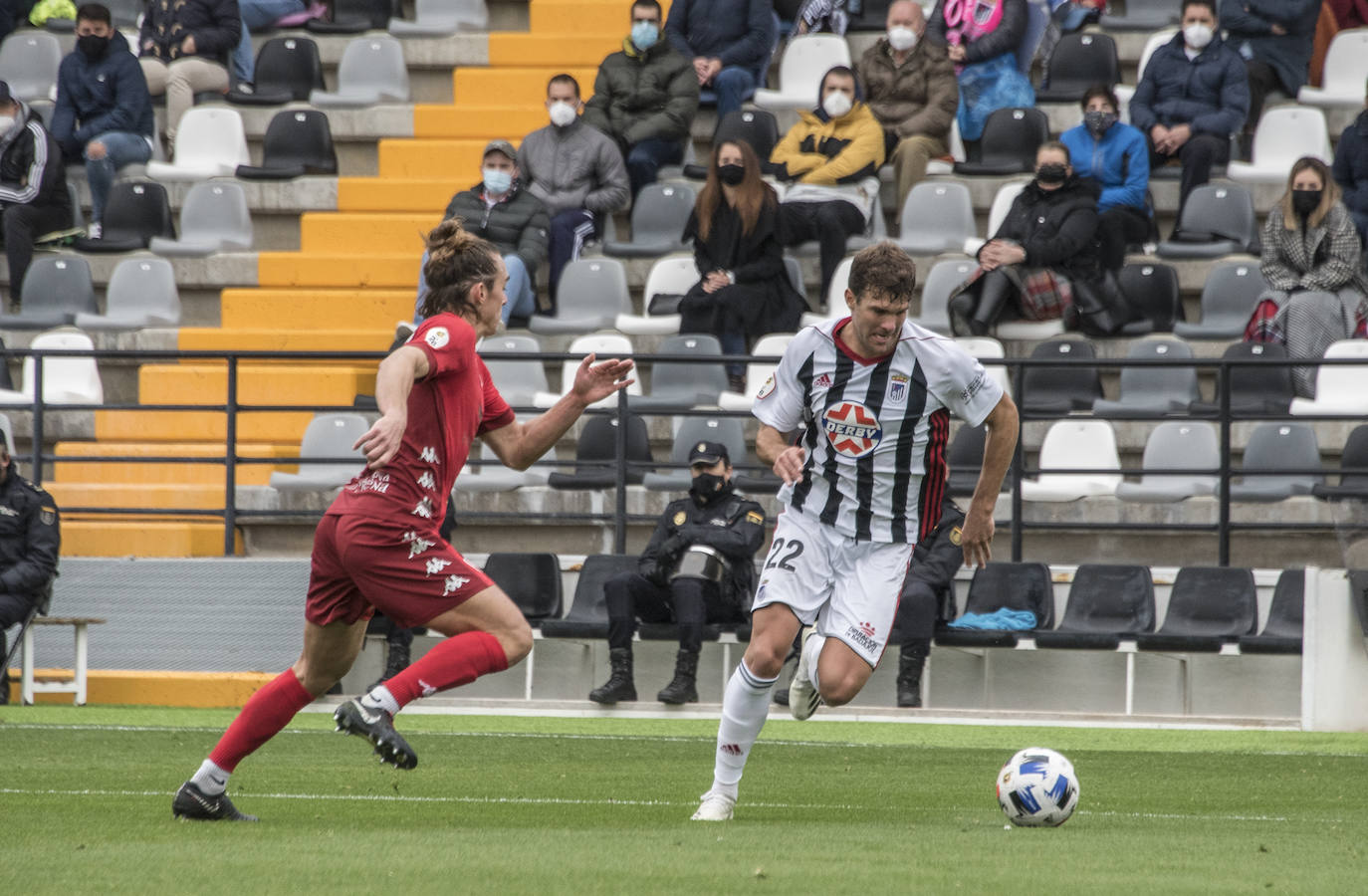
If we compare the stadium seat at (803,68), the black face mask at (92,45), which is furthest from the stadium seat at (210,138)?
the stadium seat at (803,68)

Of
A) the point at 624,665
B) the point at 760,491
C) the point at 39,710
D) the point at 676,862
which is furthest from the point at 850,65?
the point at 676,862

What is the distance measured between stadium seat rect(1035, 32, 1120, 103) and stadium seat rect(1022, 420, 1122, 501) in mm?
3999

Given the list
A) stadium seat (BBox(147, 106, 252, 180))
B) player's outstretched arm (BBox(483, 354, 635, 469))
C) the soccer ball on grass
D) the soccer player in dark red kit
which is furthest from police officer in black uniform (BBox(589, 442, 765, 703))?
stadium seat (BBox(147, 106, 252, 180))

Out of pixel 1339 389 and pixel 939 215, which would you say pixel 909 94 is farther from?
pixel 1339 389

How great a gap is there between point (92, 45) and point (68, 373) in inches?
126

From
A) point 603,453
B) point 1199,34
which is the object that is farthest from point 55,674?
point 1199,34

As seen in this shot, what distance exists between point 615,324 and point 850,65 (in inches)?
138

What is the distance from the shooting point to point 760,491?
45.2 feet

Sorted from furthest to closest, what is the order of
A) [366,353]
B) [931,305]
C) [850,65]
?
[850,65] < [931,305] < [366,353]

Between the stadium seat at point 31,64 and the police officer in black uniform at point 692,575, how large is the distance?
9.32 meters

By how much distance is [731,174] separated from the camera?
577 inches

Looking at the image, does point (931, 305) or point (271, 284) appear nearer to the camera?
point (931, 305)

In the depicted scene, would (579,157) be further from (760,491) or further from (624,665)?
(624,665)

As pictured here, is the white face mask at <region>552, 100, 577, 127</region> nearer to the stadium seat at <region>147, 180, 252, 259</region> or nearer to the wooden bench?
the stadium seat at <region>147, 180, 252, 259</region>
